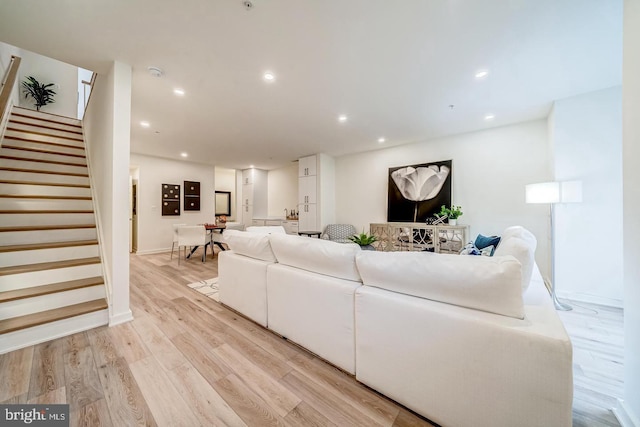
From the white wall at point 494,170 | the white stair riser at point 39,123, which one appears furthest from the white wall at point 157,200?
the white wall at point 494,170

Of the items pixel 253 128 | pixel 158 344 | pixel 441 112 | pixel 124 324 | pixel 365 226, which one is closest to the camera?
pixel 158 344

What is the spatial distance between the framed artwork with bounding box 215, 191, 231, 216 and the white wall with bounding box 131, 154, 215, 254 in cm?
231

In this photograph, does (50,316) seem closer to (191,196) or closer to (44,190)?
(44,190)

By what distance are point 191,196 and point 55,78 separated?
3849 millimetres

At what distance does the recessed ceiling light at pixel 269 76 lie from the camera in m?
2.43

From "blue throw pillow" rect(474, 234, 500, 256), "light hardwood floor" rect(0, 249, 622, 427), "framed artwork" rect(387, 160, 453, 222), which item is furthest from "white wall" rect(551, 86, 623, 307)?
"framed artwork" rect(387, 160, 453, 222)

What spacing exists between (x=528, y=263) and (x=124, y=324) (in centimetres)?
330

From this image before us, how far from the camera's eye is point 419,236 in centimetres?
457

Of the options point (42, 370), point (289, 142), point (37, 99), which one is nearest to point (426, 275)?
point (42, 370)

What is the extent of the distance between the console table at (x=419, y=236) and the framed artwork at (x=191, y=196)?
5056mm

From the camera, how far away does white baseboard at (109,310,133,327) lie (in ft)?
7.16

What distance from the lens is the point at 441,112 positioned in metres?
3.40

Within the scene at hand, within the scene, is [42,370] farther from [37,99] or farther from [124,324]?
[37,99]

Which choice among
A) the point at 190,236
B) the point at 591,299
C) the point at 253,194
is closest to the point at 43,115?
the point at 190,236
